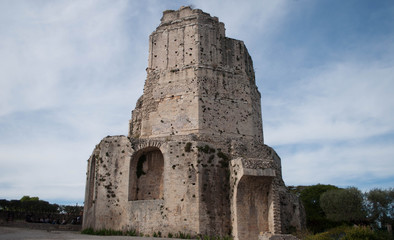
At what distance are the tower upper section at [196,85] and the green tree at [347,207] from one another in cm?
1342

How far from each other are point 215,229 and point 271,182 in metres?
3.25

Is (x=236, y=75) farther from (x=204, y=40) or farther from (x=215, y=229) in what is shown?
(x=215, y=229)

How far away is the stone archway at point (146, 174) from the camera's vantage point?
17562 millimetres

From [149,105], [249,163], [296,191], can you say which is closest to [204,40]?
[149,105]

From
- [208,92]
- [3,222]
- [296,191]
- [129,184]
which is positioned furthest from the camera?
[296,191]

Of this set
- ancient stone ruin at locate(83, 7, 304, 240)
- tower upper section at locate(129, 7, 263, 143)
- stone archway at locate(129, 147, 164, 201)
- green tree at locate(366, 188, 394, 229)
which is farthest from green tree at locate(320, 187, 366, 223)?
stone archway at locate(129, 147, 164, 201)

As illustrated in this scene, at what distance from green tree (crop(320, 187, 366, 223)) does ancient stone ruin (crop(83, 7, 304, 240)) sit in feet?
35.0

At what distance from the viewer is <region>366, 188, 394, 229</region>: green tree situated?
28.2m

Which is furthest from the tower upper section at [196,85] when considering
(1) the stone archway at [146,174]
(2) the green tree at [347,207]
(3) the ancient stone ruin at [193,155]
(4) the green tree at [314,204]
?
(4) the green tree at [314,204]

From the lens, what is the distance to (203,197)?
15.9 meters

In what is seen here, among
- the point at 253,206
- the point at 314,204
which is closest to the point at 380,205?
the point at 314,204

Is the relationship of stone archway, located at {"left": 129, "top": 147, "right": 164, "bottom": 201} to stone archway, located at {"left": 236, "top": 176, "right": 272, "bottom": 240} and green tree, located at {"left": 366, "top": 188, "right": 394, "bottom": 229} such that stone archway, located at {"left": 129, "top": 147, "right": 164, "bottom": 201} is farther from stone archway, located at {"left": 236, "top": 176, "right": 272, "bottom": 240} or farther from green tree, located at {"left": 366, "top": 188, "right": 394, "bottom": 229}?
green tree, located at {"left": 366, "top": 188, "right": 394, "bottom": 229}

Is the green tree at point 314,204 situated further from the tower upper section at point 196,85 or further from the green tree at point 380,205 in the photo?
the tower upper section at point 196,85

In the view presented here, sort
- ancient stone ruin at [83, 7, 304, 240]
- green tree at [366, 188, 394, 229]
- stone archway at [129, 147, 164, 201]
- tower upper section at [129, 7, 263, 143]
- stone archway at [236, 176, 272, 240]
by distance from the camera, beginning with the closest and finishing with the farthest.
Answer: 1. stone archway at [236, 176, 272, 240]
2. ancient stone ruin at [83, 7, 304, 240]
3. stone archway at [129, 147, 164, 201]
4. tower upper section at [129, 7, 263, 143]
5. green tree at [366, 188, 394, 229]
